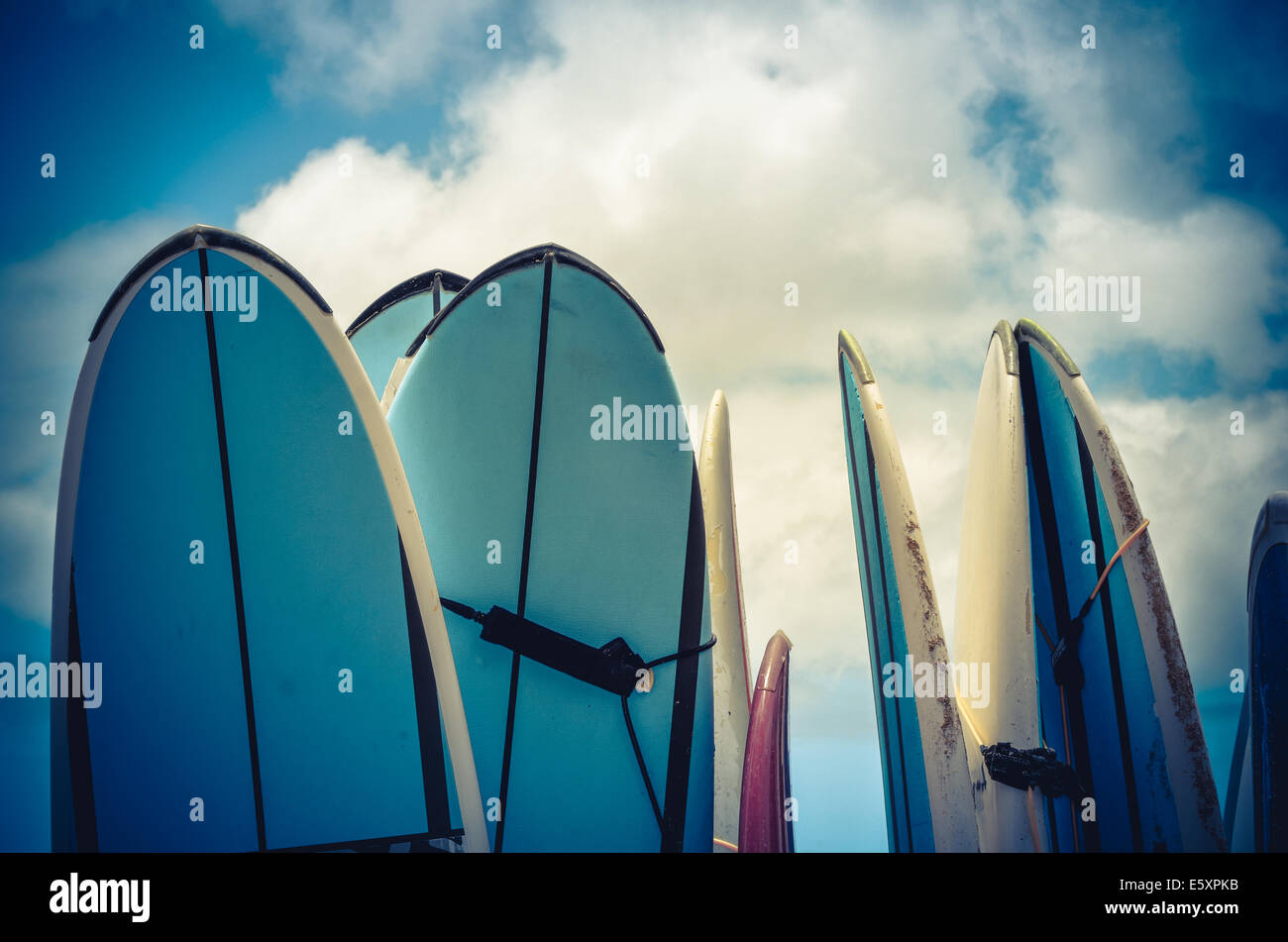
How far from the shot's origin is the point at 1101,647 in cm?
382

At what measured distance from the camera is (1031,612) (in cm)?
Result: 354

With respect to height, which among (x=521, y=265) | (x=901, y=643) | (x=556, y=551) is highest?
(x=521, y=265)

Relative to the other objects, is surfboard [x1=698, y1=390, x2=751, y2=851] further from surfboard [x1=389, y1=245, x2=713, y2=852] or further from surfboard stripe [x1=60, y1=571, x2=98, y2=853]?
surfboard stripe [x1=60, y1=571, x2=98, y2=853]

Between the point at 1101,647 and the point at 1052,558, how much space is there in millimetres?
469

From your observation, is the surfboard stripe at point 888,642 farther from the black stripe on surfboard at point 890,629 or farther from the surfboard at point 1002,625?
the surfboard at point 1002,625

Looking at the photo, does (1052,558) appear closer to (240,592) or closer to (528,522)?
(528,522)

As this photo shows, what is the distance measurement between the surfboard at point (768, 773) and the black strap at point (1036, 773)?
98 centimetres

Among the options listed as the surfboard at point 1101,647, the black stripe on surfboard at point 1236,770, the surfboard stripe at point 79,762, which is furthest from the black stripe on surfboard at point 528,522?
the black stripe on surfboard at point 1236,770

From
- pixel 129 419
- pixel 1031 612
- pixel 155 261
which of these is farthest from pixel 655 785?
pixel 155 261

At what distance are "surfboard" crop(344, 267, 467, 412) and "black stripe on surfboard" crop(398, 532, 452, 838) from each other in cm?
214

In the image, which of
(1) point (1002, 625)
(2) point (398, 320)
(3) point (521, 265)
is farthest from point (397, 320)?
(1) point (1002, 625)

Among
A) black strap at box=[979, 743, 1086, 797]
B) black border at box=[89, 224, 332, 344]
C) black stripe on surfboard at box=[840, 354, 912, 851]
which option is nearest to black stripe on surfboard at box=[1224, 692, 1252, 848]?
→ black stripe on surfboard at box=[840, 354, 912, 851]

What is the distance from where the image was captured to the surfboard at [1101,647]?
10.8 feet
